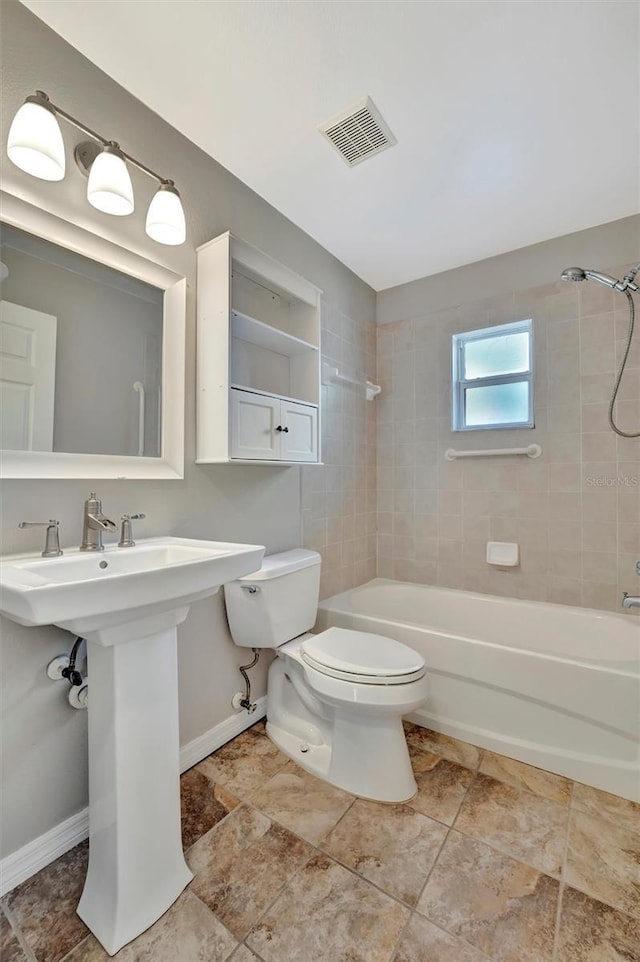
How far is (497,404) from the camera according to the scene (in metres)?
2.38

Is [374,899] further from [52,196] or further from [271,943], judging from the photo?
[52,196]

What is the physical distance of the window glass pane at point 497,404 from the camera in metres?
2.30

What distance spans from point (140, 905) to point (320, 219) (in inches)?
102

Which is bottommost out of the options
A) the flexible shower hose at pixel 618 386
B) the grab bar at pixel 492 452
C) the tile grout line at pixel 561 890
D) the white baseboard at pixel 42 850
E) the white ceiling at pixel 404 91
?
the tile grout line at pixel 561 890

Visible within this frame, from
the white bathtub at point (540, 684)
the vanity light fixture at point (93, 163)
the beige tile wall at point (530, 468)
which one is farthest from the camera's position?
the beige tile wall at point (530, 468)

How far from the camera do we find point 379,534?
2.74 metres

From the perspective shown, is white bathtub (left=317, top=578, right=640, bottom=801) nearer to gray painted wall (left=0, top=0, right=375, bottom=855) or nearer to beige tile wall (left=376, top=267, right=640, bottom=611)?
beige tile wall (left=376, top=267, right=640, bottom=611)

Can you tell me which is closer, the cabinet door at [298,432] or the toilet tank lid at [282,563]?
the toilet tank lid at [282,563]

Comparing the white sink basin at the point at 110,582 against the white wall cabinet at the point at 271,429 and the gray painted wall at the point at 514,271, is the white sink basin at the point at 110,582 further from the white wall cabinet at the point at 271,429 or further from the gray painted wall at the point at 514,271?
the gray painted wall at the point at 514,271

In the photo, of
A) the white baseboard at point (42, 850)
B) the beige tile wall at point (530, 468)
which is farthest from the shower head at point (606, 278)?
the white baseboard at point (42, 850)

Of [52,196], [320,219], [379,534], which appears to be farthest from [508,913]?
[320,219]

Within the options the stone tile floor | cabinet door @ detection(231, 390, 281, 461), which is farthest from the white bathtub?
cabinet door @ detection(231, 390, 281, 461)

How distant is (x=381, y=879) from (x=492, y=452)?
74.2 inches

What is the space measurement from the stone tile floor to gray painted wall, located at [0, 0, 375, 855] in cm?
23
